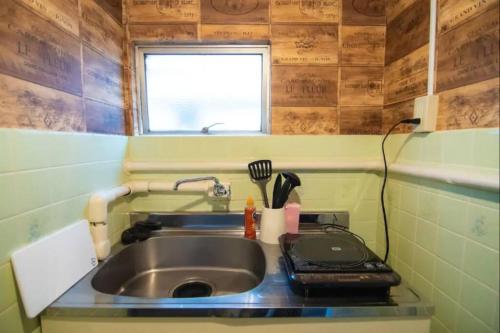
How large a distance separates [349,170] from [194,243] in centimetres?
80

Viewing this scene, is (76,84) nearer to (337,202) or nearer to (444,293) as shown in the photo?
(337,202)

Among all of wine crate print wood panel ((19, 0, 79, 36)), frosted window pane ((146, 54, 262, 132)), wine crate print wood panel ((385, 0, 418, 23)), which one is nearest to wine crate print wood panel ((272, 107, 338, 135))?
frosted window pane ((146, 54, 262, 132))

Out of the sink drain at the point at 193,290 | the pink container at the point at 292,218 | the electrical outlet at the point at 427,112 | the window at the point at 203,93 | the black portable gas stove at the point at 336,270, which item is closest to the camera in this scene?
the black portable gas stove at the point at 336,270

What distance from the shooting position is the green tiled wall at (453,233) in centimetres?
62

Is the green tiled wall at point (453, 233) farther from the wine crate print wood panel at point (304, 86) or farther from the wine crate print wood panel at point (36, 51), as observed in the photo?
the wine crate print wood panel at point (36, 51)

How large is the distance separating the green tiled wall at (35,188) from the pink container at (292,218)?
76cm

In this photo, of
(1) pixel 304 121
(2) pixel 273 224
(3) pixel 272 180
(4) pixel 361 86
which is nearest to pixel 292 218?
(2) pixel 273 224

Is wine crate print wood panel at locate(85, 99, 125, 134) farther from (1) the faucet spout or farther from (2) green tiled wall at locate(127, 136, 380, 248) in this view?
(1) the faucet spout

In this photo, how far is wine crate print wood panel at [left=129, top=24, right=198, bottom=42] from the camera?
1131 millimetres

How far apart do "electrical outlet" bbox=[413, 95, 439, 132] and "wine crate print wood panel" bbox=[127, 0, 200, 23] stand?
98 centimetres

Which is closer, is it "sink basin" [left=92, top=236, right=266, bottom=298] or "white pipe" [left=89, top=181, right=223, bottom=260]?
"white pipe" [left=89, top=181, right=223, bottom=260]

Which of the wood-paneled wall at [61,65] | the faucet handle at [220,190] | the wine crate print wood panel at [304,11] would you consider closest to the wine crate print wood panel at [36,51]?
the wood-paneled wall at [61,65]

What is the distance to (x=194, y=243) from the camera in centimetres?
113

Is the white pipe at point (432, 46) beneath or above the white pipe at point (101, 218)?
above
